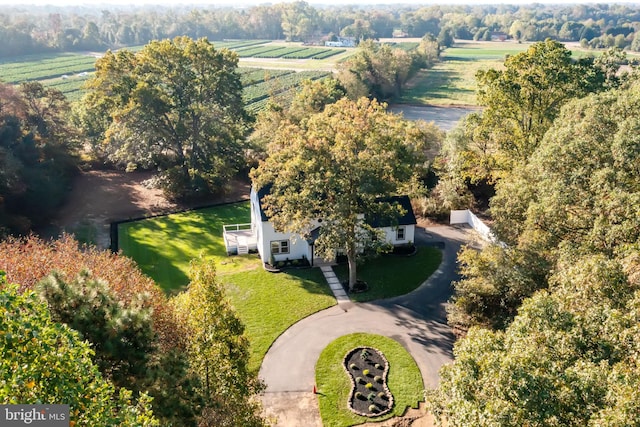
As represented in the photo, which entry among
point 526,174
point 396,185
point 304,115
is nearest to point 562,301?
point 526,174

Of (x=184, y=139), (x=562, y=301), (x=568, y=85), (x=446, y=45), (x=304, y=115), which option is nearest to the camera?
(x=562, y=301)

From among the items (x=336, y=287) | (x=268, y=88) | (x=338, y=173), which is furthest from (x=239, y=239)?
(x=268, y=88)

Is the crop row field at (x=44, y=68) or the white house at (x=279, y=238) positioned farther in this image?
the crop row field at (x=44, y=68)

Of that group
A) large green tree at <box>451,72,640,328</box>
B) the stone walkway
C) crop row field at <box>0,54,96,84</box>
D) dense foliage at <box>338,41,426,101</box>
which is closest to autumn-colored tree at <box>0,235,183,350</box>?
the stone walkway

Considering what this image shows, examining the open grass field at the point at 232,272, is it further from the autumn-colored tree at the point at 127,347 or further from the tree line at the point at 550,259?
the autumn-colored tree at the point at 127,347

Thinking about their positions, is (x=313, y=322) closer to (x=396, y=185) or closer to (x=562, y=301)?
(x=396, y=185)

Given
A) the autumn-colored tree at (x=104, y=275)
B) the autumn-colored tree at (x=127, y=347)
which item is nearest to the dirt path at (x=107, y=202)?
the autumn-colored tree at (x=104, y=275)
